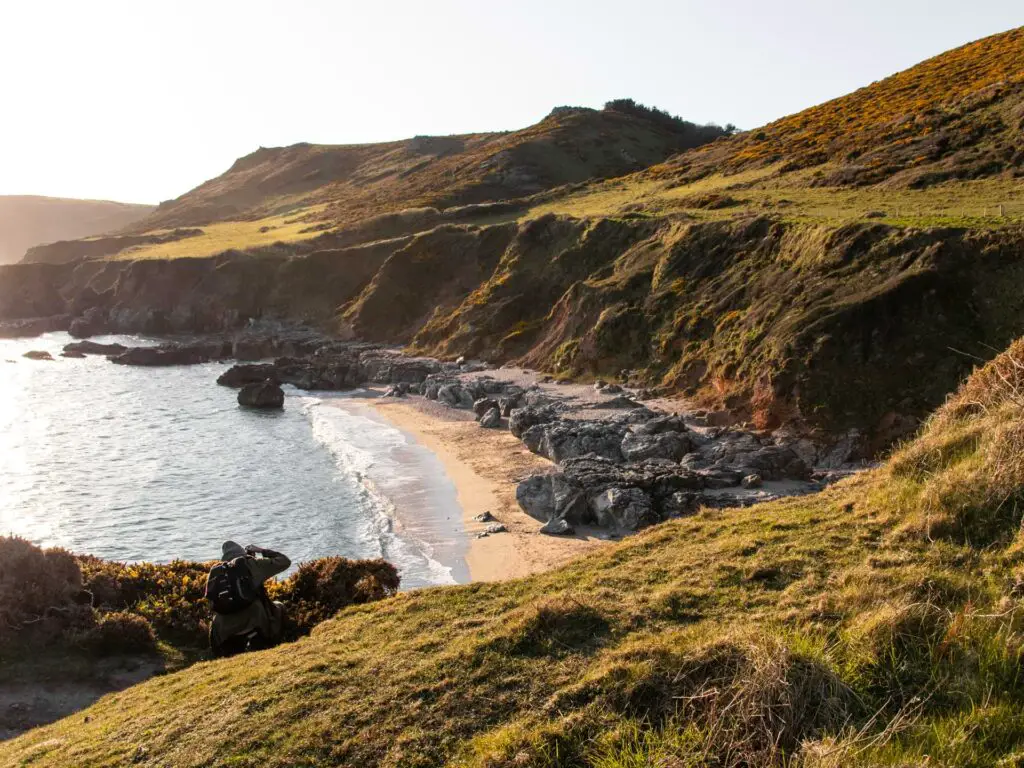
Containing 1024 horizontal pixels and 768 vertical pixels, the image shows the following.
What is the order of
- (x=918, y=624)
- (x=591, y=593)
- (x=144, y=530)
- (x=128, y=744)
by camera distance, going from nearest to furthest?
1. (x=918, y=624)
2. (x=128, y=744)
3. (x=591, y=593)
4. (x=144, y=530)

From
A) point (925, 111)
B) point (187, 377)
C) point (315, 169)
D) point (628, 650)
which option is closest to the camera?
point (628, 650)

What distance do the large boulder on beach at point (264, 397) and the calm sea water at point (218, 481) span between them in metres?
0.91

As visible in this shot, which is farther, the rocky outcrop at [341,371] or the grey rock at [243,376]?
the grey rock at [243,376]

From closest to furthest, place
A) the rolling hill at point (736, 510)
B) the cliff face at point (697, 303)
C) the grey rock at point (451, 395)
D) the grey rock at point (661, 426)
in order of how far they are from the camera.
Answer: the rolling hill at point (736, 510) < the cliff face at point (697, 303) < the grey rock at point (661, 426) < the grey rock at point (451, 395)

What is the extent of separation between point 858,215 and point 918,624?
32.4m

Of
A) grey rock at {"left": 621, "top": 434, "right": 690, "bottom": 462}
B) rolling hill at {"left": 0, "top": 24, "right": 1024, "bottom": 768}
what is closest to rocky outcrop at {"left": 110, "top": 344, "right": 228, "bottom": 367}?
rolling hill at {"left": 0, "top": 24, "right": 1024, "bottom": 768}

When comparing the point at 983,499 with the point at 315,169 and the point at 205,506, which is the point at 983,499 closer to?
the point at 205,506

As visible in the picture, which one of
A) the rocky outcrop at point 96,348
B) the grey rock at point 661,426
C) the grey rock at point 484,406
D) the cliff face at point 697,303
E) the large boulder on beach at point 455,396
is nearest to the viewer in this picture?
the cliff face at point 697,303

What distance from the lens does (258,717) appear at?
27.7 feet

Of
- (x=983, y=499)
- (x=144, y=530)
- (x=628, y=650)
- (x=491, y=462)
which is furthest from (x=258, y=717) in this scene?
(x=491, y=462)

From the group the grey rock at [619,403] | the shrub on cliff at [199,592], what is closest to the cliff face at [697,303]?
the grey rock at [619,403]

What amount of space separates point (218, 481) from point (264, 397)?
16.4 m

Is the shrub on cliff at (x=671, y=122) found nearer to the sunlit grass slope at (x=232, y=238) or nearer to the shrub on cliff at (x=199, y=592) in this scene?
the sunlit grass slope at (x=232, y=238)

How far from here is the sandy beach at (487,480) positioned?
19.9m
